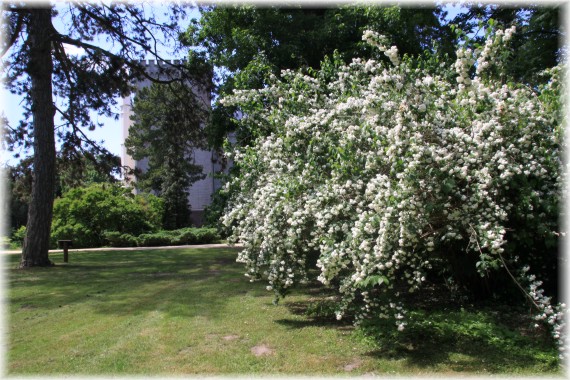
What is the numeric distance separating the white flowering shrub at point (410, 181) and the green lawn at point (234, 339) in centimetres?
48

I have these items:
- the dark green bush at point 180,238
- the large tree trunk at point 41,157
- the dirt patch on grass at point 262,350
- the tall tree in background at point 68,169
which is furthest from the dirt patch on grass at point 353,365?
the dark green bush at point 180,238

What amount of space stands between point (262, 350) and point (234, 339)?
551 mm

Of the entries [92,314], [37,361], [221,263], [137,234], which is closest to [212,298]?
[92,314]

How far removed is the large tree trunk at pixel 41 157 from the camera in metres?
12.8

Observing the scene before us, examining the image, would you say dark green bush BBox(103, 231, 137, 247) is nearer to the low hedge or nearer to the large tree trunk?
the low hedge

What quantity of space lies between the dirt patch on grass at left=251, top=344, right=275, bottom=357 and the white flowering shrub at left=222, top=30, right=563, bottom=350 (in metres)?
0.86

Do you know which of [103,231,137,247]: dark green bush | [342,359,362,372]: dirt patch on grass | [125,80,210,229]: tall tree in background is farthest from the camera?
[125,80,210,229]: tall tree in background

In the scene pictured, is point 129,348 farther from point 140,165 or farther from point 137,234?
point 140,165

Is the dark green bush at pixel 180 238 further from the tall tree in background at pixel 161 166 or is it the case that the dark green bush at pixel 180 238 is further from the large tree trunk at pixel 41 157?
the large tree trunk at pixel 41 157

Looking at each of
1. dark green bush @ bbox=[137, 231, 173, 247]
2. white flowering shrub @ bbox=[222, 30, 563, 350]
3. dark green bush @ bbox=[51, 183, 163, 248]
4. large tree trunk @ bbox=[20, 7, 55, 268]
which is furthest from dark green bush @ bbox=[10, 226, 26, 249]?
white flowering shrub @ bbox=[222, 30, 563, 350]

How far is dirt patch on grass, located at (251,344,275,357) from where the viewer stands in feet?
16.9

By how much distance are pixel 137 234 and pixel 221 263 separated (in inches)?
452

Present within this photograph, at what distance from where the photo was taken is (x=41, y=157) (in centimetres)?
1290

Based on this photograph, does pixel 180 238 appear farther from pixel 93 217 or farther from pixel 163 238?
pixel 93 217
